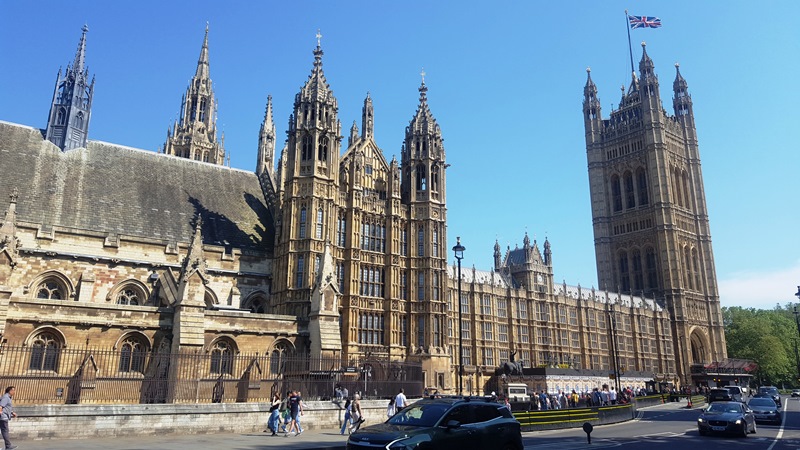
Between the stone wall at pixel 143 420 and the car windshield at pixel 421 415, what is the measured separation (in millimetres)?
10050

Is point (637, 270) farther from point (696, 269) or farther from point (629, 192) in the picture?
point (629, 192)

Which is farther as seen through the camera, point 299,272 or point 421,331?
point 421,331

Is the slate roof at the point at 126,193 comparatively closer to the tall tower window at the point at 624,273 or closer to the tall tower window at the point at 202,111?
the tall tower window at the point at 202,111

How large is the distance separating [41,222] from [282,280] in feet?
45.1

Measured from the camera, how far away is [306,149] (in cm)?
3812

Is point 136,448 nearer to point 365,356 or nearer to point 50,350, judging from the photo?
point 50,350

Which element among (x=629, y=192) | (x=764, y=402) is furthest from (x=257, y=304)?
(x=629, y=192)

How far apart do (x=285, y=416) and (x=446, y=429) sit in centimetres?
1112

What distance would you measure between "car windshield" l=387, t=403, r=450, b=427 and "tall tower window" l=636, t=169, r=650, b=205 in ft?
356

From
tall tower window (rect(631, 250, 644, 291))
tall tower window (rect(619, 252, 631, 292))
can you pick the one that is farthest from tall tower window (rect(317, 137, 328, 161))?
tall tower window (rect(619, 252, 631, 292))

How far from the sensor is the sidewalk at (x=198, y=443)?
1609cm

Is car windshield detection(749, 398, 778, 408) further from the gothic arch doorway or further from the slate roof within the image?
the gothic arch doorway

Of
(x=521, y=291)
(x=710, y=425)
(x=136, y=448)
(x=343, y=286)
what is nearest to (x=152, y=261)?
(x=343, y=286)

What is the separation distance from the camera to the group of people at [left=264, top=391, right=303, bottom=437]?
2077 centimetres
